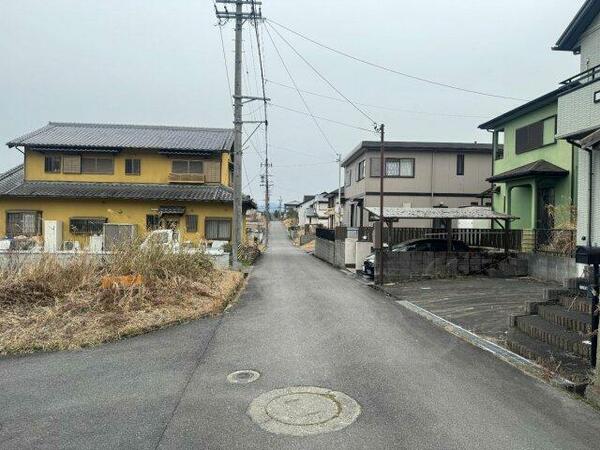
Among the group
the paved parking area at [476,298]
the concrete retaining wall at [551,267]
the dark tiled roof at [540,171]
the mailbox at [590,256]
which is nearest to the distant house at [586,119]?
the paved parking area at [476,298]

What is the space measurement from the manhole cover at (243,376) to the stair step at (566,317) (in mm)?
4516

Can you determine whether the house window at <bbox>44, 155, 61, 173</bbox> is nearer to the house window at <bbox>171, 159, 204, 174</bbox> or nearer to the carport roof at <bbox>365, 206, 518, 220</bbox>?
the house window at <bbox>171, 159, 204, 174</bbox>

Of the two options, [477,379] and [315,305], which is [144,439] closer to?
[477,379]

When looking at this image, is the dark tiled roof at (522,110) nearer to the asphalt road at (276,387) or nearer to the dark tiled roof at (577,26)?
the dark tiled roof at (577,26)

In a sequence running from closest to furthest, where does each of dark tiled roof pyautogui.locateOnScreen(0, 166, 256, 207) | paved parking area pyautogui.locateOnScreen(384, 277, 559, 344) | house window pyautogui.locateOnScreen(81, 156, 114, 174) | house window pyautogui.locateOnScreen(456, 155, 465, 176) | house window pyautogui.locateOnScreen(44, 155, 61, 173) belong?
1. paved parking area pyautogui.locateOnScreen(384, 277, 559, 344)
2. dark tiled roof pyautogui.locateOnScreen(0, 166, 256, 207)
3. house window pyautogui.locateOnScreen(456, 155, 465, 176)
4. house window pyautogui.locateOnScreen(44, 155, 61, 173)
5. house window pyautogui.locateOnScreen(81, 156, 114, 174)

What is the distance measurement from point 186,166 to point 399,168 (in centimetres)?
1254

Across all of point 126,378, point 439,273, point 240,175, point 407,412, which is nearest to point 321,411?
point 407,412

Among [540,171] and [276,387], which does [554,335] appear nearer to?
[276,387]

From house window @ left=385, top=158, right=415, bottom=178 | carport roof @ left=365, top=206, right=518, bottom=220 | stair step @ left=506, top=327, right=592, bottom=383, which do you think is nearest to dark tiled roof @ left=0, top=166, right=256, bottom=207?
house window @ left=385, top=158, right=415, bottom=178

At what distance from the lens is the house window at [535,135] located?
15.2m

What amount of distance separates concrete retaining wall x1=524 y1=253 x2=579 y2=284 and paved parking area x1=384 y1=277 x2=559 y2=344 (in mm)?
351

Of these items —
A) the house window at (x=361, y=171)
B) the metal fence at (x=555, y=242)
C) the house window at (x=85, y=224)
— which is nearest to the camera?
the metal fence at (x=555, y=242)

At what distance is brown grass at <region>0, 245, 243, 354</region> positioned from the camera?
21.1 feet

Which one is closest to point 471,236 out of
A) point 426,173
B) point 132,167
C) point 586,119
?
point 426,173
